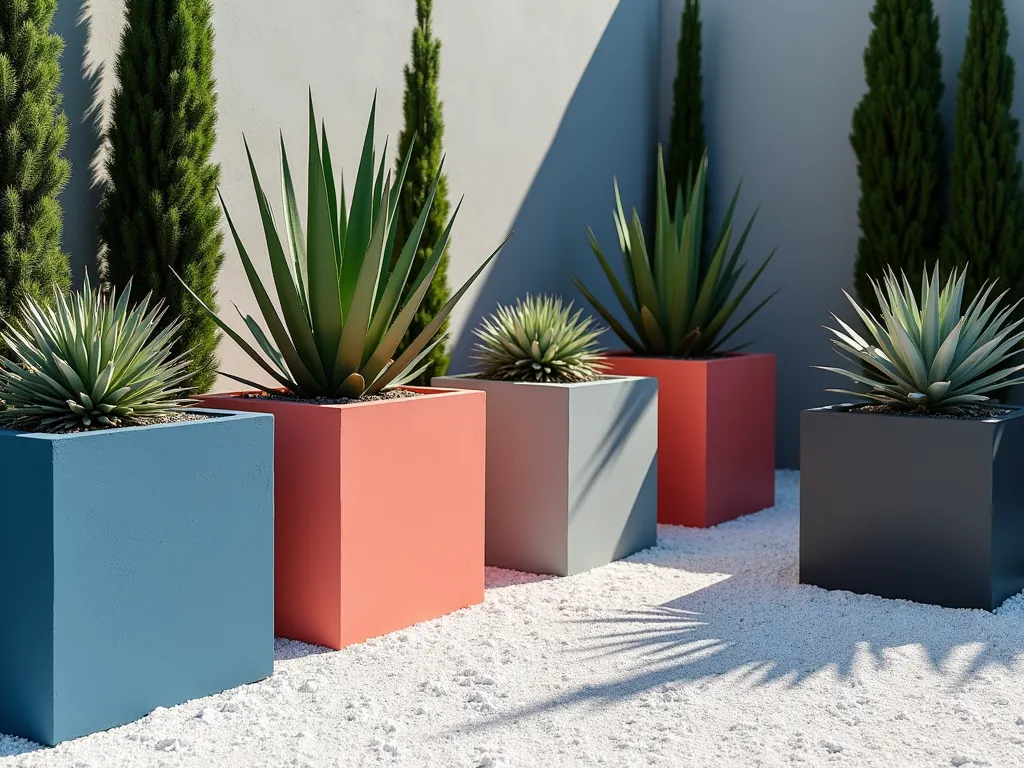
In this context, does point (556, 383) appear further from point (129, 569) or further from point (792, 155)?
point (792, 155)

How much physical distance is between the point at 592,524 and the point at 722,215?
3788 mm

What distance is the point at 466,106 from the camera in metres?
6.32

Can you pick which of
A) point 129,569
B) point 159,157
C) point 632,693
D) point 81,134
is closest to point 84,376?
point 129,569

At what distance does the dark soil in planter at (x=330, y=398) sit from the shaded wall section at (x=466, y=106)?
91 centimetres

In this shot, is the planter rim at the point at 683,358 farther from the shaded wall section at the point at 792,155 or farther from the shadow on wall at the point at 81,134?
the shadow on wall at the point at 81,134

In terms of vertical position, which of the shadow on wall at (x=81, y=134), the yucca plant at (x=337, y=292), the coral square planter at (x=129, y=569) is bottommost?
the coral square planter at (x=129, y=569)

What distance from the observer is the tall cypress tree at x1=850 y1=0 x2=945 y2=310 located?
6938mm

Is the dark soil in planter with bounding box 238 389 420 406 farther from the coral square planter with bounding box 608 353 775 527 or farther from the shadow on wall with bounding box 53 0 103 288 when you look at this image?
the coral square planter with bounding box 608 353 775 527

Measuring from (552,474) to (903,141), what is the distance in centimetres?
372

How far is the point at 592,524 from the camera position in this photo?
477cm

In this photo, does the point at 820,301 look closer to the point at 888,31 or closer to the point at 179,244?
the point at 888,31

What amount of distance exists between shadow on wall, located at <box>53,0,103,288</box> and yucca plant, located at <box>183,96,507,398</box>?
0.79 m

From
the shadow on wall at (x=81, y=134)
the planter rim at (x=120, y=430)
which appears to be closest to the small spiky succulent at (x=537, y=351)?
the shadow on wall at (x=81, y=134)

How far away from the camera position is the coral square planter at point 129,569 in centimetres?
273
